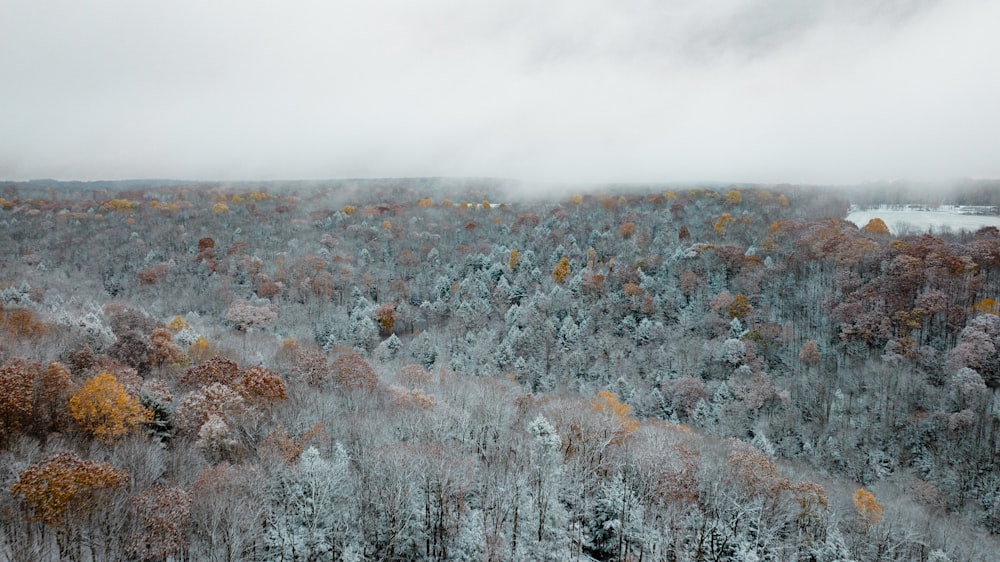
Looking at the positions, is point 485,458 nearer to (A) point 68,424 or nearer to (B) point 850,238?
(A) point 68,424

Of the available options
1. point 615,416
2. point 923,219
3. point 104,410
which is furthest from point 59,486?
point 923,219

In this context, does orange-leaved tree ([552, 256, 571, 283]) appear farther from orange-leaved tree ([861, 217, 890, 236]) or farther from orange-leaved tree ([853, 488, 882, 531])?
orange-leaved tree ([853, 488, 882, 531])

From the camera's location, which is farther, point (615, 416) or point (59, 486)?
point (615, 416)

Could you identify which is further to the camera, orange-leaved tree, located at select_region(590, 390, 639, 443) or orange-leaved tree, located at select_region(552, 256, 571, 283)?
orange-leaved tree, located at select_region(552, 256, 571, 283)

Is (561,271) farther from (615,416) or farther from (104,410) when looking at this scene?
(104,410)

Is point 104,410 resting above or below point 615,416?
above

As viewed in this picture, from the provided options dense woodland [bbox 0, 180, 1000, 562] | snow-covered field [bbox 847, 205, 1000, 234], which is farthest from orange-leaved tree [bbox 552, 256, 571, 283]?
snow-covered field [bbox 847, 205, 1000, 234]

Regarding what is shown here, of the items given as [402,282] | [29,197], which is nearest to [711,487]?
[402,282]
